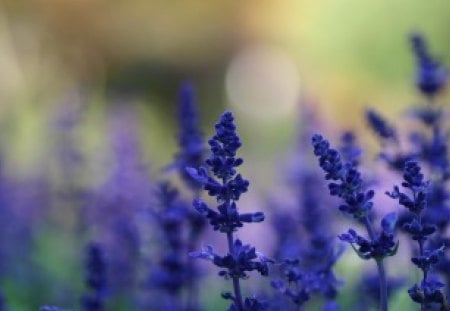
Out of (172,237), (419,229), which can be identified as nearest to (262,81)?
(172,237)

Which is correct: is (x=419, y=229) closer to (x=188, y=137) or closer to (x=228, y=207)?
(x=228, y=207)

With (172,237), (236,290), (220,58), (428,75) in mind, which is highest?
(220,58)

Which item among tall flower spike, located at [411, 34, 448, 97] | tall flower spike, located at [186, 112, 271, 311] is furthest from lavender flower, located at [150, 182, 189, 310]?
tall flower spike, located at [186, 112, 271, 311]

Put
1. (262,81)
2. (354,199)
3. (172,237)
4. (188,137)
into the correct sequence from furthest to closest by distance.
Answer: (262,81) → (172,237) → (188,137) → (354,199)

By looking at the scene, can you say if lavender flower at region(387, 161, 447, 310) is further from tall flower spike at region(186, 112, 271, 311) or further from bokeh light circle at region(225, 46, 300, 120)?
bokeh light circle at region(225, 46, 300, 120)

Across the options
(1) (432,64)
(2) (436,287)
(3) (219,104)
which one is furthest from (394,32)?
(2) (436,287)

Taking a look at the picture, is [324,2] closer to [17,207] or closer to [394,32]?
[394,32]

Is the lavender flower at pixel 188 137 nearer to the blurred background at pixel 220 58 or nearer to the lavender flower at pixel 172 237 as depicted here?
the lavender flower at pixel 172 237
